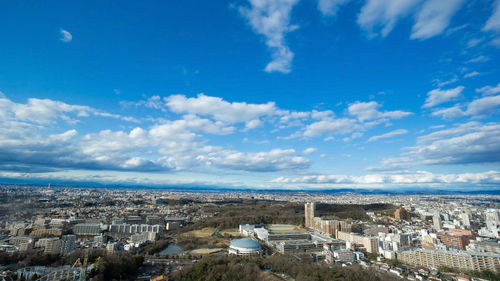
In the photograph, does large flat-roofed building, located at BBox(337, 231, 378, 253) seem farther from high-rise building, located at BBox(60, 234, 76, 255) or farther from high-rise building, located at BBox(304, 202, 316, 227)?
high-rise building, located at BBox(60, 234, 76, 255)

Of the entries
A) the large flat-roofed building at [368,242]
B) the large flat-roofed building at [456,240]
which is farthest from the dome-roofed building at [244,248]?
the large flat-roofed building at [456,240]

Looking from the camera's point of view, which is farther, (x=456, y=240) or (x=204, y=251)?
(x=456, y=240)

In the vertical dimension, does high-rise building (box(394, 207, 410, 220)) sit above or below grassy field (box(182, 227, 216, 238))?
above

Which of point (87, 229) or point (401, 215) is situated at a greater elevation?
point (401, 215)

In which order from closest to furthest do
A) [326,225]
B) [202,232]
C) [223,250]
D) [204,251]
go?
[204,251]
[223,250]
[202,232]
[326,225]

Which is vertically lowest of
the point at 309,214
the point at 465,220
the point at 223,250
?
the point at 223,250

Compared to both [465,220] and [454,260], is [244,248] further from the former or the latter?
[465,220]

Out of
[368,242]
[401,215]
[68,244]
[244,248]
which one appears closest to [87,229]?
[68,244]

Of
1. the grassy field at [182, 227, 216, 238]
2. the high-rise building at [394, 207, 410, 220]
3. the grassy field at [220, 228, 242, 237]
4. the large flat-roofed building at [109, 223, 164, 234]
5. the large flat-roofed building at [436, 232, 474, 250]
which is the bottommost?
the grassy field at [220, 228, 242, 237]

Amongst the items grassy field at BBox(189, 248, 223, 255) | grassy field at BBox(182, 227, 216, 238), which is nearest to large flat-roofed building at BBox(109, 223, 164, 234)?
grassy field at BBox(182, 227, 216, 238)
